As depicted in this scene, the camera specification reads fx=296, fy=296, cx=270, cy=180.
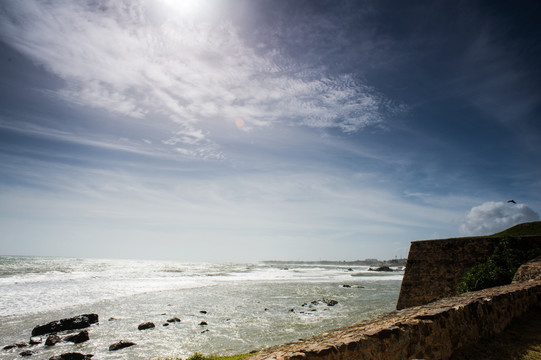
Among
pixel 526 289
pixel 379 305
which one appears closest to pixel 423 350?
pixel 526 289

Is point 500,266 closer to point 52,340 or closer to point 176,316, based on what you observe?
point 176,316

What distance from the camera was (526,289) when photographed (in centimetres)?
859

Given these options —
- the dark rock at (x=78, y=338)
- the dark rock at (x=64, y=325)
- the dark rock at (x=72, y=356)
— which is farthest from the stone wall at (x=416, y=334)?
the dark rock at (x=64, y=325)

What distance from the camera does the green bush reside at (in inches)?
558

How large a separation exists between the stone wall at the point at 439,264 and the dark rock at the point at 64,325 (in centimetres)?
1950

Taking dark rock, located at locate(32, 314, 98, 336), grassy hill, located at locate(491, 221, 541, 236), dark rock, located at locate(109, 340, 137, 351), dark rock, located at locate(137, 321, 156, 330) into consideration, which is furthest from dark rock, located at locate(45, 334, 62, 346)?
grassy hill, located at locate(491, 221, 541, 236)

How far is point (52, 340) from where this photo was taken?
14898 mm

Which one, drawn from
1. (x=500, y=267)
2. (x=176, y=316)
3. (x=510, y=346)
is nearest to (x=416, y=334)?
(x=510, y=346)

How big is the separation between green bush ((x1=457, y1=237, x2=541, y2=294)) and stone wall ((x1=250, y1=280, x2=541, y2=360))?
728 centimetres

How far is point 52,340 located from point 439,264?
2146cm

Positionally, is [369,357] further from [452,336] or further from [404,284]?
[404,284]

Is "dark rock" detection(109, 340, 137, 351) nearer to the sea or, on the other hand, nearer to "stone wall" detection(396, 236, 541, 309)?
the sea

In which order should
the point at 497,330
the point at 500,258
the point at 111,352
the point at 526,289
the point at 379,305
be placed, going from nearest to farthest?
the point at 497,330
the point at 526,289
the point at 111,352
the point at 500,258
the point at 379,305

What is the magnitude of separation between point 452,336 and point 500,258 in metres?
12.6
